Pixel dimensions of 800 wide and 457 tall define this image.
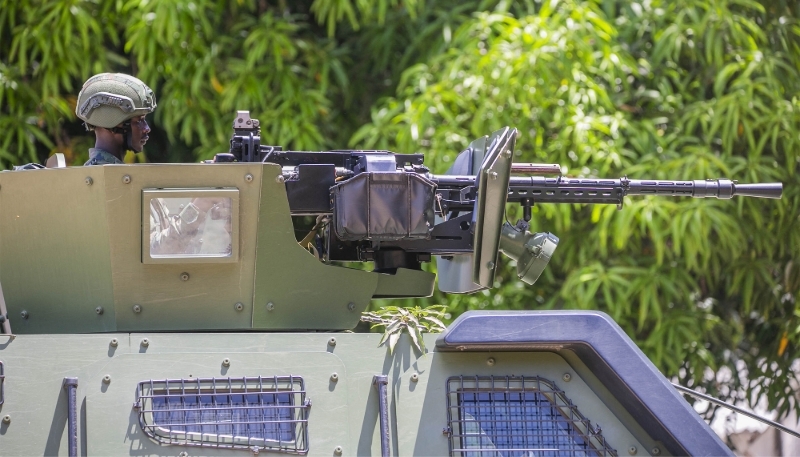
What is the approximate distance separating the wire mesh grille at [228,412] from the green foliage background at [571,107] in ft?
11.7

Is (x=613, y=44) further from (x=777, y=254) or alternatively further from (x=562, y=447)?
(x=562, y=447)

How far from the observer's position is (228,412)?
3609 millimetres

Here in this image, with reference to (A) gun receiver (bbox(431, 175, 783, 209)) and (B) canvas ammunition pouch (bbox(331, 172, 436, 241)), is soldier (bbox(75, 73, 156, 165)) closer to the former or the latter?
(B) canvas ammunition pouch (bbox(331, 172, 436, 241))

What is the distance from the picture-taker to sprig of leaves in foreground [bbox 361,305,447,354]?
3797mm

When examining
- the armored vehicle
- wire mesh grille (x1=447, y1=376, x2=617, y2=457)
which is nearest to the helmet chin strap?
the armored vehicle

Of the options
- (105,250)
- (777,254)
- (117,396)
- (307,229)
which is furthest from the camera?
(777,254)

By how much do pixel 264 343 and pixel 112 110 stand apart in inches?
51.3

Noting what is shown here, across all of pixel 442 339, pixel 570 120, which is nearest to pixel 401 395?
pixel 442 339

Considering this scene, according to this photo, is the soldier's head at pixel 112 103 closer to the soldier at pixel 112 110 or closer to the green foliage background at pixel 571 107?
the soldier at pixel 112 110

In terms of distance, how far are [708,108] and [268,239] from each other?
411 centimetres

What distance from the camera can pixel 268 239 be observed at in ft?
13.2

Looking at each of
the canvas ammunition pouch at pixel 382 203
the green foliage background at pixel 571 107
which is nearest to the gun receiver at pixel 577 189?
the canvas ammunition pouch at pixel 382 203

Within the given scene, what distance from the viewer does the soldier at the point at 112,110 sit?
14.6ft

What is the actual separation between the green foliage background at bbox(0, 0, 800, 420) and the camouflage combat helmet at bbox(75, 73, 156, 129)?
285 cm
